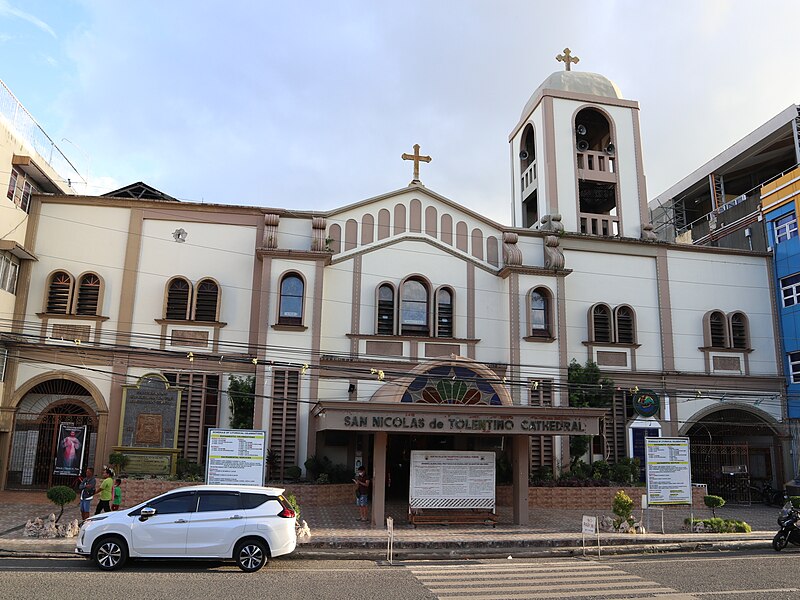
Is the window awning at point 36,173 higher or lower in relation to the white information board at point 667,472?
higher

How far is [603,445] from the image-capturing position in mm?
25062

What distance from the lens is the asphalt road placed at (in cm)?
1036

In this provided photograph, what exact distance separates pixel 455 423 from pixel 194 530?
803 centimetres

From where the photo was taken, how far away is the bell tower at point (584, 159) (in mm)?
28484

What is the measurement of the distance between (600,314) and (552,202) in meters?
5.18

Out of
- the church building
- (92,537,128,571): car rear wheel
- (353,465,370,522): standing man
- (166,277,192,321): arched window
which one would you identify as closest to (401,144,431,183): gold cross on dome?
the church building

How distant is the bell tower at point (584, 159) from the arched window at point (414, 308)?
22.2 ft

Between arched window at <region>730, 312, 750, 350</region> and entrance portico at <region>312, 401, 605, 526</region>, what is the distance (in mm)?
11765

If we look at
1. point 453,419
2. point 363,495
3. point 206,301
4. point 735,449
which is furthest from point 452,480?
point 735,449

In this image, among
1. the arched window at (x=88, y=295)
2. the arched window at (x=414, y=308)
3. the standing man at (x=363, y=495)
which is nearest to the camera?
the standing man at (x=363, y=495)

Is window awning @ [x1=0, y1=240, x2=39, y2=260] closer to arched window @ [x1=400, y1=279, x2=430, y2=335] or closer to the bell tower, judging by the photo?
arched window @ [x1=400, y1=279, x2=430, y2=335]

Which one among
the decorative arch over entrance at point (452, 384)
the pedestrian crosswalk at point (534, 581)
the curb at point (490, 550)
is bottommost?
the pedestrian crosswalk at point (534, 581)

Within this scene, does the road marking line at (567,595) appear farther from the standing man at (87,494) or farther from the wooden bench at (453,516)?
the standing man at (87,494)

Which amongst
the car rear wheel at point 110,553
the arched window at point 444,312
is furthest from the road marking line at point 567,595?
the arched window at point 444,312
